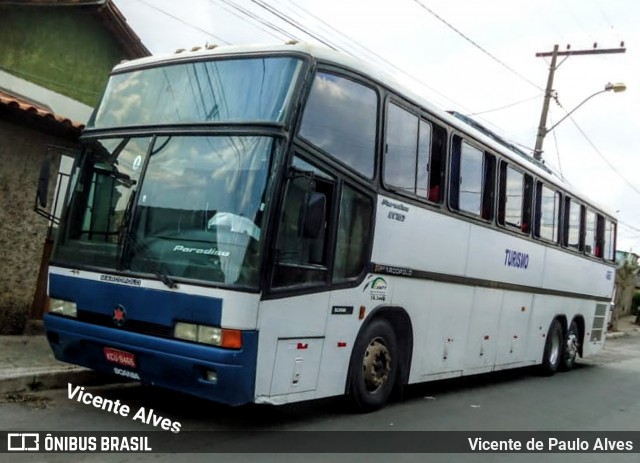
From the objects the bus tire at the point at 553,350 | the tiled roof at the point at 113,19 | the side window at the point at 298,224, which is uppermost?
the tiled roof at the point at 113,19

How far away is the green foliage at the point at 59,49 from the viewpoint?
36.0 ft

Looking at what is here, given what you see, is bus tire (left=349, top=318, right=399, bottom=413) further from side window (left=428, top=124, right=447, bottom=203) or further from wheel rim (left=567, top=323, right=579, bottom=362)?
wheel rim (left=567, top=323, right=579, bottom=362)

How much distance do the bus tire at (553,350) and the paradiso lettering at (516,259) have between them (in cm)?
237

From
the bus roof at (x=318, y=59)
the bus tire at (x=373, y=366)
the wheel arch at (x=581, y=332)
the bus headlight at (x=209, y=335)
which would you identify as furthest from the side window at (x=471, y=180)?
the wheel arch at (x=581, y=332)

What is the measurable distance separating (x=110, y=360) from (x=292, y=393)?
64.1 inches

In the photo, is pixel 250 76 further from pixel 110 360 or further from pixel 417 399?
pixel 417 399

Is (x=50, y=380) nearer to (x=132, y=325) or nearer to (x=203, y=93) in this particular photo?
(x=132, y=325)

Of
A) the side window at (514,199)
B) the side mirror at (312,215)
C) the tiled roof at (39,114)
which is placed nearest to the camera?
the side mirror at (312,215)

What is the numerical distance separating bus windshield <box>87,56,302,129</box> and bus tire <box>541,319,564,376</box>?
8736 millimetres

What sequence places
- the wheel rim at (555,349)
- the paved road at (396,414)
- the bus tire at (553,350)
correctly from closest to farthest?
the paved road at (396,414) < the bus tire at (553,350) < the wheel rim at (555,349)

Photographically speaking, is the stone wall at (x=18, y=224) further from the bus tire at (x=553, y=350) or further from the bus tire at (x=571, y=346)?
the bus tire at (x=571, y=346)

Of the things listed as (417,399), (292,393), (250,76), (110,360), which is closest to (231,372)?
(292,393)

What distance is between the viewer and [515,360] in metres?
10.9

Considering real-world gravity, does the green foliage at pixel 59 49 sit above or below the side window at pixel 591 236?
above
